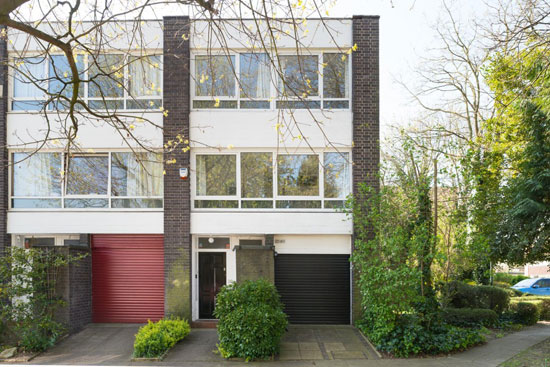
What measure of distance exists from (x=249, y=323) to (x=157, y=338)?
7.81 feet

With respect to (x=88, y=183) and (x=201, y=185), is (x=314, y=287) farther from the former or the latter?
(x=88, y=183)

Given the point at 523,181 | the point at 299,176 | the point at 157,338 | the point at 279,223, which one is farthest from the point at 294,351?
the point at 523,181

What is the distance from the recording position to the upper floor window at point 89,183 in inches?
523

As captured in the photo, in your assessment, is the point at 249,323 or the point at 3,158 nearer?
the point at 249,323

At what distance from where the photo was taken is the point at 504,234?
12914 mm

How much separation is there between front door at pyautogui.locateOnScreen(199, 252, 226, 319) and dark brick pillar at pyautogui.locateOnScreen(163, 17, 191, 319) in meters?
0.59

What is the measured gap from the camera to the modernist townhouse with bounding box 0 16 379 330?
13.0 metres

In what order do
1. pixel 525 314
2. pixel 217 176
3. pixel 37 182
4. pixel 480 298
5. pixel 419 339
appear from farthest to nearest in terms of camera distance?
pixel 525 314, pixel 480 298, pixel 37 182, pixel 217 176, pixel 419 339

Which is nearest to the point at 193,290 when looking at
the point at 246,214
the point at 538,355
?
the point at 246,214

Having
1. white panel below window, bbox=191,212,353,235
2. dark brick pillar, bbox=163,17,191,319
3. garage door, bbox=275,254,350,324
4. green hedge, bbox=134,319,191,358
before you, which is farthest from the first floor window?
green hedge, bbox=134,319,191,358

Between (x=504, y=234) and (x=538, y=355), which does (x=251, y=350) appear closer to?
(x=538, y=355)

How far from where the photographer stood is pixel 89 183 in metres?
13.3

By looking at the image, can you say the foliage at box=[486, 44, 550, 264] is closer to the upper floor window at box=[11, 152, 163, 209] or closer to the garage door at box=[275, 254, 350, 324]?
the garage door at box=[275, 254, 350, 324]

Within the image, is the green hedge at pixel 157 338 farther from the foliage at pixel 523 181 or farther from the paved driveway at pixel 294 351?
the foliage at pixel 523 181
